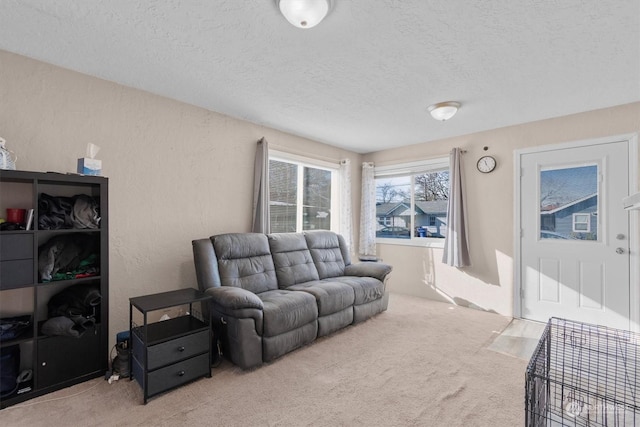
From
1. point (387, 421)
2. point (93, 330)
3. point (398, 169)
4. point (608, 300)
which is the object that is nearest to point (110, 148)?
point (93, 330)

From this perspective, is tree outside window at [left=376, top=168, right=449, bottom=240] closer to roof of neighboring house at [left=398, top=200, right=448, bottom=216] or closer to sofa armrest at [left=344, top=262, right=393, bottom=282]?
roof of neighboring house at [left=398, top=200, right=448, bottom=216]

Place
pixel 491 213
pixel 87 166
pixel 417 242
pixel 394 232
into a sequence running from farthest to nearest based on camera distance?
1. pixel 394 232
2. pixel 417 242
3. pixel 491 213
4. pixel 87 166

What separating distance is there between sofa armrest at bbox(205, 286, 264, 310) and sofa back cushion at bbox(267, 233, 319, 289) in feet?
2.94

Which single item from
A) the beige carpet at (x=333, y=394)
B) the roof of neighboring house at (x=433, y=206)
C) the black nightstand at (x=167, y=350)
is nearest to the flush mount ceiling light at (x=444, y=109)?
the roof of neighboring house at (x=433, y=206)

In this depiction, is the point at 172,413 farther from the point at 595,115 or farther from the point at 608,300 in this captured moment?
the point at 595,115

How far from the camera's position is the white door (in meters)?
3.18

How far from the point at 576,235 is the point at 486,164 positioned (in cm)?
129

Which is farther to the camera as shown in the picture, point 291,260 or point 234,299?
point 291,260

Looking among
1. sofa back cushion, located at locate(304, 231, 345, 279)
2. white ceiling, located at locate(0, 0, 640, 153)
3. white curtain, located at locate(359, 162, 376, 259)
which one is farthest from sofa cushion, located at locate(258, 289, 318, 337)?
white curtain, located at locate(359, 162, 376, 259)

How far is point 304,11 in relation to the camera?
5.48ft

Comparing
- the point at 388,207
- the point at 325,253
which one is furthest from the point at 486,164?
the point at 325,253

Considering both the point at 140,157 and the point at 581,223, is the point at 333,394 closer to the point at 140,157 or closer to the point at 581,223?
the point at 140,157

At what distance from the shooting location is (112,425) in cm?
180

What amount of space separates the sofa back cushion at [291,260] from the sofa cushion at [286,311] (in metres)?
0.41
